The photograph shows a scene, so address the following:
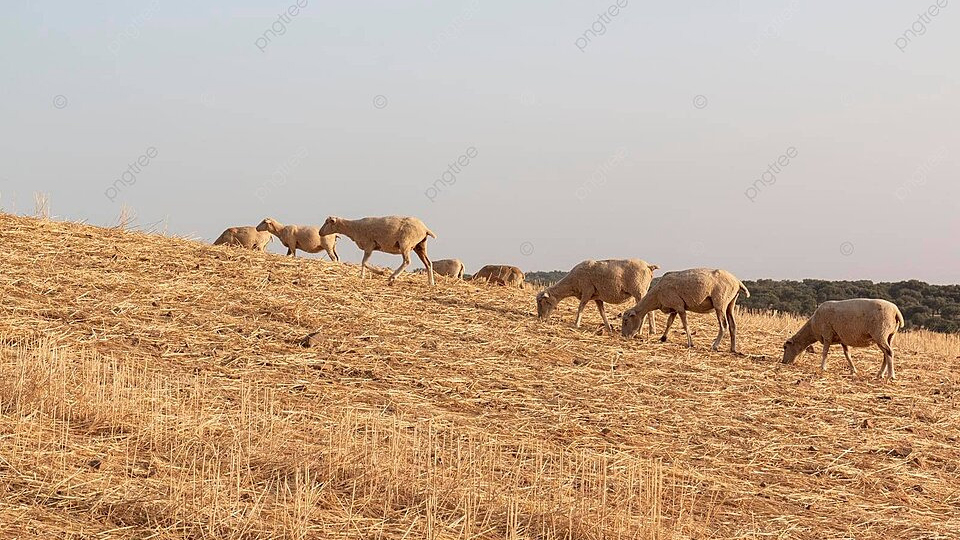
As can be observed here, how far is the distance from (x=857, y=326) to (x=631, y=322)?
4340 mm

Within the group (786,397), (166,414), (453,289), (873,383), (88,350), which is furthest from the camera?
(453,289)

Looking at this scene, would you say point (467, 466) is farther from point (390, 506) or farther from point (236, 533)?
point (236, 533)

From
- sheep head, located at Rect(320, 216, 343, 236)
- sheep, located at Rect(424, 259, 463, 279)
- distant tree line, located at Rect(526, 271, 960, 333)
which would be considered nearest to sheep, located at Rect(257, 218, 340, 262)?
sheep, located at Rect(424, 259, 463, 279)

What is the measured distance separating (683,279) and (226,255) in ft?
32.0

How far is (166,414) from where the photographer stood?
10227 mm

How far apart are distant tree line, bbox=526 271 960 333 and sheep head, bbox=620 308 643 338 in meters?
20.6

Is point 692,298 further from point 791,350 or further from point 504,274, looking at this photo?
point 504,274

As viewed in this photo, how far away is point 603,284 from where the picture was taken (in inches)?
797

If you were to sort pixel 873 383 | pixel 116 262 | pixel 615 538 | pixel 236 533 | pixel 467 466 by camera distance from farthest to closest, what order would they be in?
pixel 116 262
pixel 873 383
pixel 467 466
pixel 615 538
pixel 236 533

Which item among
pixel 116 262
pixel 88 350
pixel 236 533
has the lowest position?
pixel 236 533

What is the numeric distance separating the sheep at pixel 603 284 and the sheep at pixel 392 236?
3.02 metres

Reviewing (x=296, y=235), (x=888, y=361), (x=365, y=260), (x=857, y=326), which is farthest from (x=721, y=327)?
(x=296, y=235)

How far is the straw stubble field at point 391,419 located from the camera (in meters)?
7.88

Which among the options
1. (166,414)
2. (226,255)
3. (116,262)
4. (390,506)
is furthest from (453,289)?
(390,506)
